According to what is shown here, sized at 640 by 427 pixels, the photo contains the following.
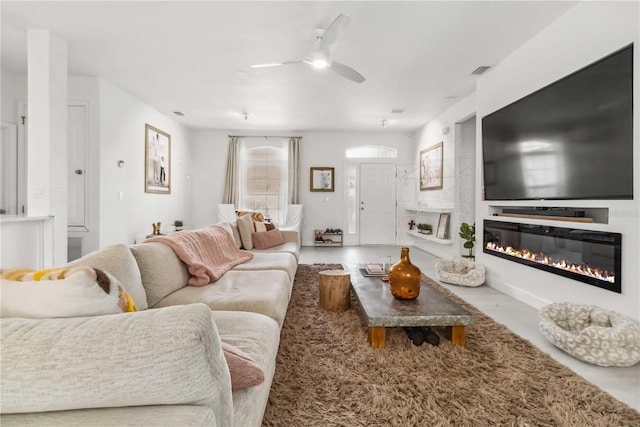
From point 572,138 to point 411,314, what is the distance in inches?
79.7

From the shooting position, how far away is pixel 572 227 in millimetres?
2822

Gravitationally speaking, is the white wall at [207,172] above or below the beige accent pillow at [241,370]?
above

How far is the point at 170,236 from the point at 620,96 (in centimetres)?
339

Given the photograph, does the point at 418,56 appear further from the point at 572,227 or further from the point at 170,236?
the point at 170,236

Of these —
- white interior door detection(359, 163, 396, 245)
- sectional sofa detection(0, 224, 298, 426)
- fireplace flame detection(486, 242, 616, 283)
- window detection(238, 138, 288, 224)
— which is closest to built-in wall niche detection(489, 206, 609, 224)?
fireplace flame detection(486, 242, 616, 283)

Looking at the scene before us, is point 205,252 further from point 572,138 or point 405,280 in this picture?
point 572,138

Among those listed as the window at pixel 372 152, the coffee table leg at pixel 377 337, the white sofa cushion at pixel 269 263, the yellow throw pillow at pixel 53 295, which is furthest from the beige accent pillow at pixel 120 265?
the window at pixel 372 152

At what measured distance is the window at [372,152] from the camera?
26.0 ft

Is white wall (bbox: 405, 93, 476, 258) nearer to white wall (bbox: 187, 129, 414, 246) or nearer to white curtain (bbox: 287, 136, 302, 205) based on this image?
white wall (bbox: 187, 129, 414, 246)

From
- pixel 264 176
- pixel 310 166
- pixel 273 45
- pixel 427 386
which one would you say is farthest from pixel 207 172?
pixel 427 386

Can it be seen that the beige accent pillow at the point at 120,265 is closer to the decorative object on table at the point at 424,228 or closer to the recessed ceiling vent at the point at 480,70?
the recessed ceiling vent at the point at 480,70

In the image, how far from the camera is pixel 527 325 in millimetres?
2787

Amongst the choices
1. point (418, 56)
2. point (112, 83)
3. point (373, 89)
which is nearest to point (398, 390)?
point (418, 56)

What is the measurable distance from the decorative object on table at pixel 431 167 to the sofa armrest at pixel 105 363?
6.03 metres
